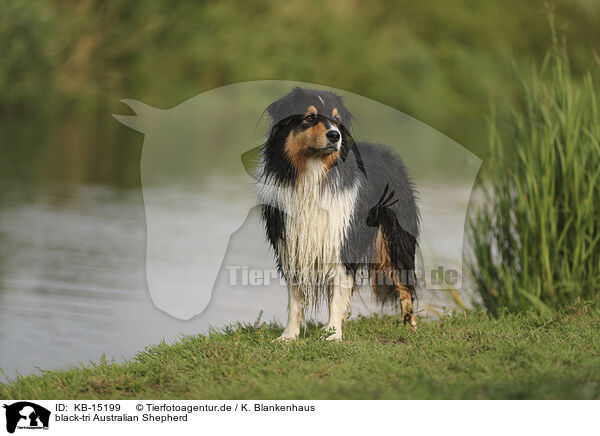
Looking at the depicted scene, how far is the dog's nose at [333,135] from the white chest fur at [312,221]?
0.25 m

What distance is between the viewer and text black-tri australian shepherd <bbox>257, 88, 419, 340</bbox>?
4574 millimetres

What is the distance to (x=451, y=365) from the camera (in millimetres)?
4461

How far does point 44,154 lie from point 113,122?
9910mm

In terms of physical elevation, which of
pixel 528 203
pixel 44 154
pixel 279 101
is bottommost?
pixel 528 203

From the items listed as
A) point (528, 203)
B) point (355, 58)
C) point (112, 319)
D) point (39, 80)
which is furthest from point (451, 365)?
point (355, 58)

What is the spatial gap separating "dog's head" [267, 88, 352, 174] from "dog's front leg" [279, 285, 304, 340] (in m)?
0.95

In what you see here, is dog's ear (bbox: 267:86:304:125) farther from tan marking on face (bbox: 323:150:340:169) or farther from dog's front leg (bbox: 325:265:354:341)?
dog's front leg (bbox: 325:265:354:341)

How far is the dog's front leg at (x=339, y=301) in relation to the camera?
502 centimetres

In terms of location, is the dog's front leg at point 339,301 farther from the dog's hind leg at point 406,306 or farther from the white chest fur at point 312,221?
the dog's hind leg at point 406,306

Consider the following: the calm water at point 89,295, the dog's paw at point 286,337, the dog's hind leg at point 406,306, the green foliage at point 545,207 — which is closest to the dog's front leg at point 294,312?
the dog's paw at point 286,337

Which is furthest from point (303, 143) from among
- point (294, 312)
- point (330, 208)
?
point (294, 312)

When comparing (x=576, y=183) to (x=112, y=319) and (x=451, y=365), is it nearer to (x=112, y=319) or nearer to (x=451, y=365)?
(x=451, y=365)
